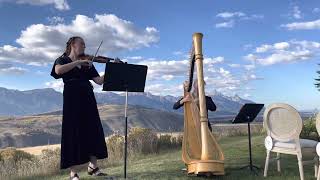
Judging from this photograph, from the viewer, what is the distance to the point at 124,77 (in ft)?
25.3

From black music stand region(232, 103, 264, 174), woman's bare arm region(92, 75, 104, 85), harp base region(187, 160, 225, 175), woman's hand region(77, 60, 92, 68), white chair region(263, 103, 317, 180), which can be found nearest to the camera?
woman's hand region(77, 60, 92, 68)

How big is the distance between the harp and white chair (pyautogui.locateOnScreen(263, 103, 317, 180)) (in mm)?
1258

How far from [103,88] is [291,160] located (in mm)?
Result: 5667

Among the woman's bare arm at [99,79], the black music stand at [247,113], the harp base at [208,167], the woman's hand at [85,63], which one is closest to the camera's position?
the woman's hand at [85,63]

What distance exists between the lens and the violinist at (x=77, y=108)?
25.1 ft

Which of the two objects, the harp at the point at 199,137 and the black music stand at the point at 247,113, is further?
the black music stand at the point at 247,113

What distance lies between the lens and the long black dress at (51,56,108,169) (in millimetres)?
7668

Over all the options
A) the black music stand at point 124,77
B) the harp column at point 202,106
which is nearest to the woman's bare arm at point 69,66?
the black music stand at point 124,77

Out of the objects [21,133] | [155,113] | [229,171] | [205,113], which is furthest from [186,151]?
[155,113]

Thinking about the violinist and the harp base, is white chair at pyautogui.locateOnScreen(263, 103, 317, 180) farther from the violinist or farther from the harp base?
the violinist

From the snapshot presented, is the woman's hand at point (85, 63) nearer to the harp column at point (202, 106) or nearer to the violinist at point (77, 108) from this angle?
the violinist at point (77, 108)

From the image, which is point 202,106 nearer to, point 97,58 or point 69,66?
point 97,58

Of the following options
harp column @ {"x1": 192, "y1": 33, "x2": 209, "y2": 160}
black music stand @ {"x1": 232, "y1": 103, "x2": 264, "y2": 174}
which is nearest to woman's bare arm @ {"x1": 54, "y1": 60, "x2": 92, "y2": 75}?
harp column @ {"x1": 192, "y1": 33, "x2": 209, "y2": 160}

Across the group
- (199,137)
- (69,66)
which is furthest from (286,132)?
(69,66)
